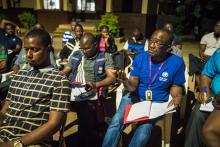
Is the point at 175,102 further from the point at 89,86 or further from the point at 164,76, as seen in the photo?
the point at 89,86

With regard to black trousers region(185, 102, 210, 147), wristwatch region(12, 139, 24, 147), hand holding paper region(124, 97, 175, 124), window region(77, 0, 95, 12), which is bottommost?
black trousers region(185, 102, 210, 147)

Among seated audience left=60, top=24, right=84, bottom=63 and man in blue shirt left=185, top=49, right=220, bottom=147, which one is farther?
seated audience left=60, top=24, right=84, bottom=63

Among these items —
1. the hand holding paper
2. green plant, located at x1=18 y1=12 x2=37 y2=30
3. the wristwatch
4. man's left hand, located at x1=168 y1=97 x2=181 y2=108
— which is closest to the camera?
the wristwatch

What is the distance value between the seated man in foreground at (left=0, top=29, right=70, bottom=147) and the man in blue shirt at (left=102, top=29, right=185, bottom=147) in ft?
3.79

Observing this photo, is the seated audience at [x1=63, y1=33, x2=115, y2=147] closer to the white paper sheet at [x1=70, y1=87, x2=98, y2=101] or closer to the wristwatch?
the white paper sheet at [x1=70, y1=87, x2=98, y2=101]

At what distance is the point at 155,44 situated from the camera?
3.41 metres

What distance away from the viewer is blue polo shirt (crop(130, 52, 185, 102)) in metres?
3.48

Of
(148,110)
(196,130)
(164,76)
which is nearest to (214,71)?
(164,76)

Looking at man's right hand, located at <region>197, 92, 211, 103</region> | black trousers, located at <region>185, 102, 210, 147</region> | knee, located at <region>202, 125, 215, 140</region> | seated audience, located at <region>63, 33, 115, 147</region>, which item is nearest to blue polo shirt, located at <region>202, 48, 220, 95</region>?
man's right hand, located at <region>197, 92, 211, 103</region>

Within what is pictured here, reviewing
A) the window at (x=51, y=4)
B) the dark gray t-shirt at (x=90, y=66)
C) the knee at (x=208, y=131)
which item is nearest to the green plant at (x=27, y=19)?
the window at (x=51, y=4)

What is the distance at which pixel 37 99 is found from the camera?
233 centimetres

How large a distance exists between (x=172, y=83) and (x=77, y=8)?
14.8 m

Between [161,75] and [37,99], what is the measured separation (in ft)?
5.61

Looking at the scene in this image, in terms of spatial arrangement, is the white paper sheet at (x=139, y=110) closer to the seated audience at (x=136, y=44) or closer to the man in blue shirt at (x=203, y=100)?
the man in blue shirt at (x=203, y=100)
